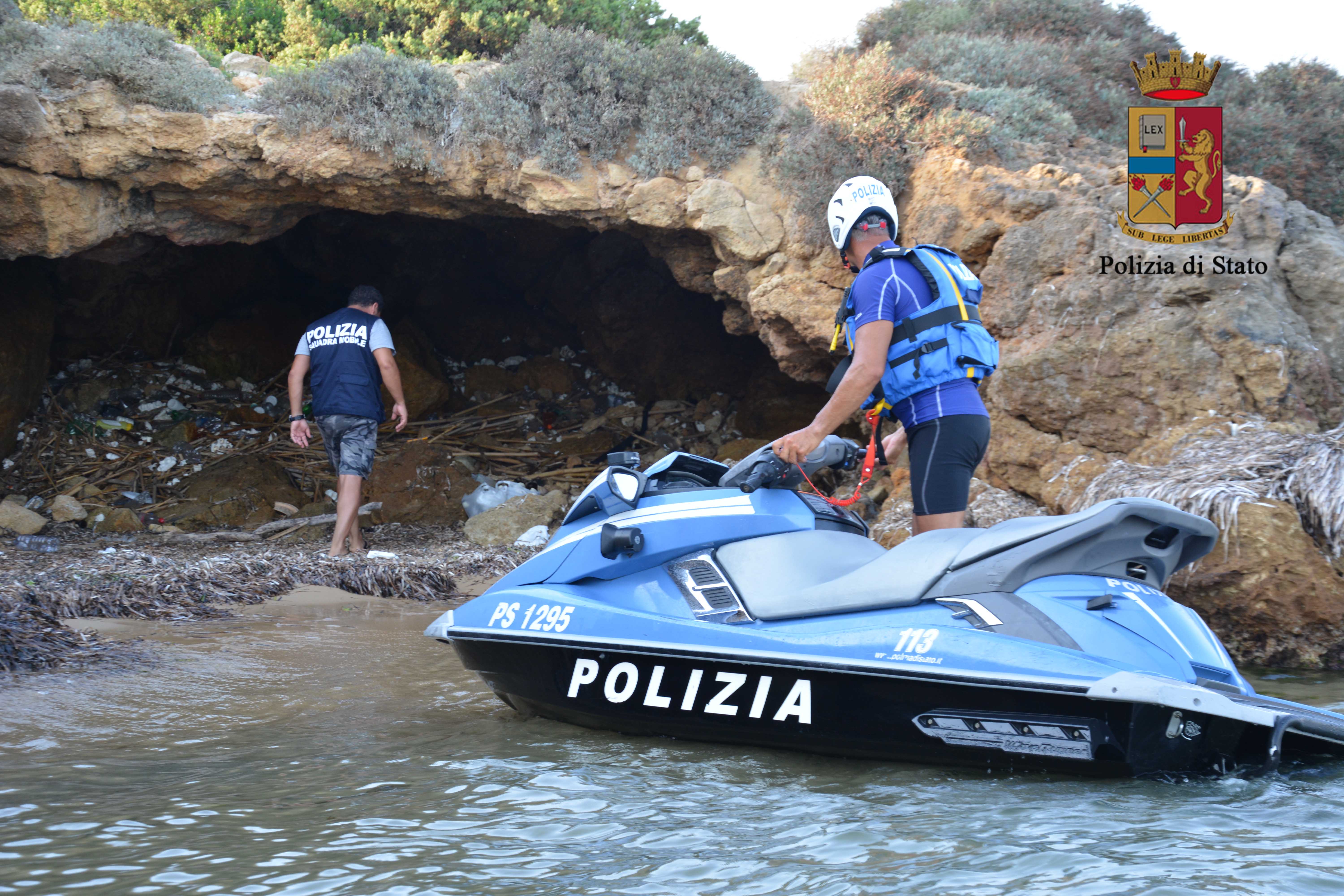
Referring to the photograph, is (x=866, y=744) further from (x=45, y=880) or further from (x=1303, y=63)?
(x=1303, y=63)

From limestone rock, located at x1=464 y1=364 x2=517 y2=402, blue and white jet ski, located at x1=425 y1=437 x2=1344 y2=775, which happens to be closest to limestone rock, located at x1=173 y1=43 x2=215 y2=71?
limestone rock, located at x1=464 y1=364 x2=517 y2=402

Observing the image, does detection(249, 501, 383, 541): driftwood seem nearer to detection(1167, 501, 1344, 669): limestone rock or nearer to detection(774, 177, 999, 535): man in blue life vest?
detection(774, 177, 999, 535): man in blue life vest

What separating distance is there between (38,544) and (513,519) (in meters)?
3.75

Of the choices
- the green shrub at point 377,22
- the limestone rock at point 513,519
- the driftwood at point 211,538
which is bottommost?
the driftwood at point 211,538

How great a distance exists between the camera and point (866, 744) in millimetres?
2627

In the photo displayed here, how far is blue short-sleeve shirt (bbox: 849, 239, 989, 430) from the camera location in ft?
11.6

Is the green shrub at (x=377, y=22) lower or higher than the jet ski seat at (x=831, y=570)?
higher

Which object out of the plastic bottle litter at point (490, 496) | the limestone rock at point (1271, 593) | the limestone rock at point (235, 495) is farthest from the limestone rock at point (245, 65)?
the limestone rock at point (1271, 593)

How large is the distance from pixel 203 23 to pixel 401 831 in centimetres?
1404

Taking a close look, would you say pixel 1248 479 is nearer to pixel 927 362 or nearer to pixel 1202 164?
pixel 927 362

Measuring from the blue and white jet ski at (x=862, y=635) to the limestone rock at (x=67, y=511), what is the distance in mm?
6604

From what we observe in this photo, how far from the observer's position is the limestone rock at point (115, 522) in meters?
8.30

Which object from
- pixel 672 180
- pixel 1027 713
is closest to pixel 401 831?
pixel 1027 713

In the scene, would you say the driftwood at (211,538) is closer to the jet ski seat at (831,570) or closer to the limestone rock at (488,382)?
the limestone rock at (488,382)
